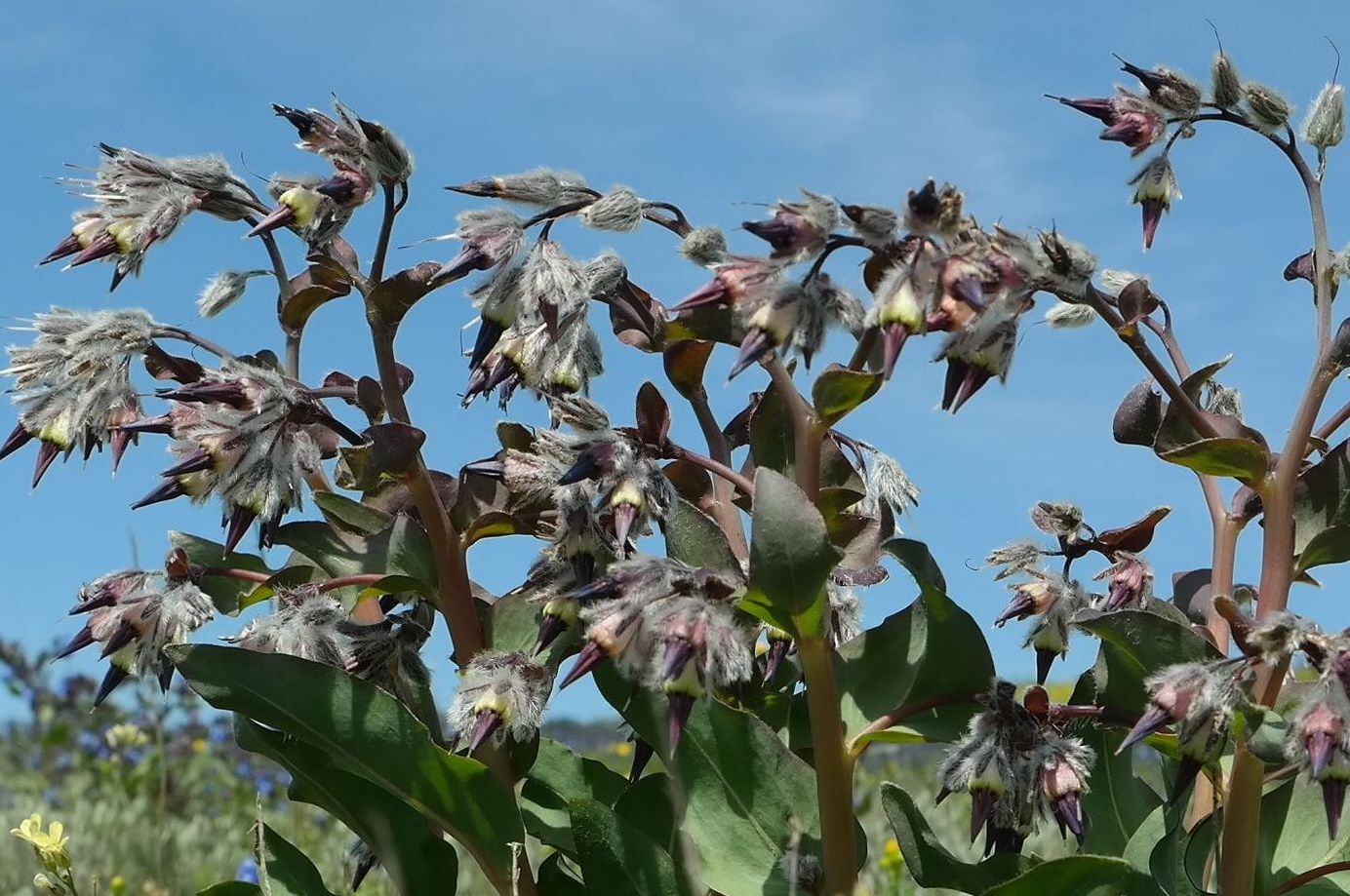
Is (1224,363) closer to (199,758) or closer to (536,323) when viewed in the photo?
(536,323)

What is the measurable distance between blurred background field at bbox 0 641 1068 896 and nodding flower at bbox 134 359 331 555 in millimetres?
511

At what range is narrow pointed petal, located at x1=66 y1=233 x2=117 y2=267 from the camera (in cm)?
235

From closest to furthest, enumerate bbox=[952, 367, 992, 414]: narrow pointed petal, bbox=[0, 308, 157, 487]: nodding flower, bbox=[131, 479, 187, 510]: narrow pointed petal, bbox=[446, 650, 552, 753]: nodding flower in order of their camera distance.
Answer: bbox=[952, 367, 992, 414]: narrow pointed petal, bbox=[446, 650, 552, 753]: nodding flower, bbox=[131, 479, 187, 510]: narrow pointed petal, bbox=[0, 308, 157, 487]: nodding flower

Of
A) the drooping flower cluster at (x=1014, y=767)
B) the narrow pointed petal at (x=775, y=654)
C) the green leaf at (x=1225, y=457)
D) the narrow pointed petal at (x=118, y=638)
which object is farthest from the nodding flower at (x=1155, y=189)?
the narrow pointed petal at (x=118, y=638)

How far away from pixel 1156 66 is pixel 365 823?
1832mm

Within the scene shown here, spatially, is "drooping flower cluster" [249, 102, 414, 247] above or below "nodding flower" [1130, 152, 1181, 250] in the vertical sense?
above

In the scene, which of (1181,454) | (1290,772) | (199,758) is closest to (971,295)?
(1181,454)

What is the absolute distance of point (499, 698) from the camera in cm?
215

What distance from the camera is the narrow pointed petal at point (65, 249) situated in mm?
2418

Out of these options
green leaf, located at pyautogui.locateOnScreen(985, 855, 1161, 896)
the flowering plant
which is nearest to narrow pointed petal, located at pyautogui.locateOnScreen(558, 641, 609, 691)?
the flowering plant

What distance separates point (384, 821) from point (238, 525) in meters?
0.58

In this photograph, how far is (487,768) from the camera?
228 cm

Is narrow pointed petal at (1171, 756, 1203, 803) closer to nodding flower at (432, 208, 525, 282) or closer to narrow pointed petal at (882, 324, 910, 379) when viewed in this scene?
narrow pointed petal at (882, 324, 910, 379)

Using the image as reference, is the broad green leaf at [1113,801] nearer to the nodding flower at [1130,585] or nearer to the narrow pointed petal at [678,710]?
the nodding flower at [1130,585]
